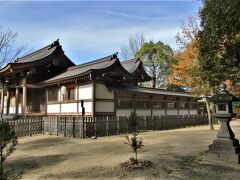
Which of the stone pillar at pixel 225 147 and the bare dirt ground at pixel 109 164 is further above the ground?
the stone pillar at pixel 225 147

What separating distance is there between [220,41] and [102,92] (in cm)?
1200

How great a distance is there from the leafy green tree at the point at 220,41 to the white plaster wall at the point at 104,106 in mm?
10385

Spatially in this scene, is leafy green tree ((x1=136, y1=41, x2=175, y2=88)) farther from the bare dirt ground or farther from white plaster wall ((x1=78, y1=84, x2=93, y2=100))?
the bare dirt ground

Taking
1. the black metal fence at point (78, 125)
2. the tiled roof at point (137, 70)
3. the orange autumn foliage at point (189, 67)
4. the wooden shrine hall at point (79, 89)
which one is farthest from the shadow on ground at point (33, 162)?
the tiled roof at point (137, 70)

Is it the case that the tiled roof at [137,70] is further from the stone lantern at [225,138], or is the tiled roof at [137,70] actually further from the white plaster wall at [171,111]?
the stone lantern at [225,138]

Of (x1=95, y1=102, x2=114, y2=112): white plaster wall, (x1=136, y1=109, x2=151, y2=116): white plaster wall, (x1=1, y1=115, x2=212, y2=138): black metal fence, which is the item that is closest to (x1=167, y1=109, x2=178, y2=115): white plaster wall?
(x1=136, y1=109, x2=151, y2=116): white plaster wall

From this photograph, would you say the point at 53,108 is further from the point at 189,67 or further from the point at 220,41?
the point at 220,41

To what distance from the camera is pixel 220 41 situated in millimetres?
10328

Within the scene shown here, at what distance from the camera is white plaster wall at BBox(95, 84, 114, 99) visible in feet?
66.7

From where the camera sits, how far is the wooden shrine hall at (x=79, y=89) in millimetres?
20531

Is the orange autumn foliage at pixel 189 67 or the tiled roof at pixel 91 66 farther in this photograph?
the tiled roof at pixel 91 66

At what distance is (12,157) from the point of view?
11312 millimetres

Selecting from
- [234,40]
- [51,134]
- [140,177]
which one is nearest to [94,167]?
[140,177]

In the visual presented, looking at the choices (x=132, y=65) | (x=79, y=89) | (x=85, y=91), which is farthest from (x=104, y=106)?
(x=132, y=65)
